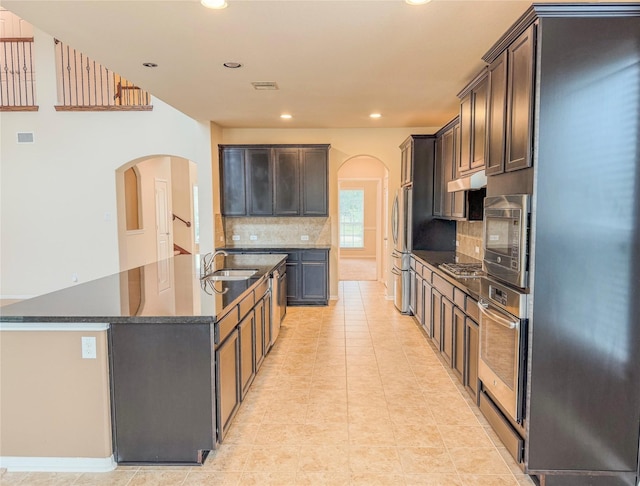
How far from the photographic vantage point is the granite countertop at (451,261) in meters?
3.16

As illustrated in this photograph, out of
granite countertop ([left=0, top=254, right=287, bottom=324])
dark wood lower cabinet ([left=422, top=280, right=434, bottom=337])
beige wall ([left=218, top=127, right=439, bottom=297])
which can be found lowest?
dark wood lower cabinet ([left=422, top=280, right=434, bottom=337])

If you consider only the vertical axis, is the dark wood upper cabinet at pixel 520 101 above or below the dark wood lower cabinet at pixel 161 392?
above

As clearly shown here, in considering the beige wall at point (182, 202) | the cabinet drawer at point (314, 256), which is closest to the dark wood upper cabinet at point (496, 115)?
the cabinet drawer at point (314, 256)

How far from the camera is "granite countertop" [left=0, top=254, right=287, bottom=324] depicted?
2.27 metres

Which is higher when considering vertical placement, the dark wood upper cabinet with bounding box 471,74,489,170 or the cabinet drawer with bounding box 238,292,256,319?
the dark wood upper cabinet with bounding box 471,74,489,170

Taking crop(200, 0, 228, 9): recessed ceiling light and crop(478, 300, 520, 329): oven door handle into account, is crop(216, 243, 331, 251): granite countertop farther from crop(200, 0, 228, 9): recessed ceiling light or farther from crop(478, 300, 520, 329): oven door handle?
crop(200, 0, 228, 9): recessed ceiling light

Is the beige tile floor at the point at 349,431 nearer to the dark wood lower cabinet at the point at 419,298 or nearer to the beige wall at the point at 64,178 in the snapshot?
the dark wood lower cabinet at the point at 419,298

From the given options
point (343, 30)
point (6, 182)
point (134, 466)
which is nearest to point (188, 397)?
point (134, 466)

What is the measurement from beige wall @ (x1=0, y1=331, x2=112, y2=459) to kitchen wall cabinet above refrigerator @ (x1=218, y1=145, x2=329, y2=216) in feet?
14.5

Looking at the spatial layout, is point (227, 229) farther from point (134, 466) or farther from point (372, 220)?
point (372, 220)

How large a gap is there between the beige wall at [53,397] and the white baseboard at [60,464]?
0.02m

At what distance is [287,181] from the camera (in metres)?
6.55

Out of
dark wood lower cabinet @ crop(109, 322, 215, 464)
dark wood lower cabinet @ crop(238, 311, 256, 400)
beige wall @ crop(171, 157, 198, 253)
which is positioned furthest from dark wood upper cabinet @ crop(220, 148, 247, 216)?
dark wood lower cabinet @ crop(109, 322, 215, 464)

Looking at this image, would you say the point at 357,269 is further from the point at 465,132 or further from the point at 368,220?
the point at 465,132
